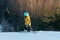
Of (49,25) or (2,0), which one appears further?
(2,0)

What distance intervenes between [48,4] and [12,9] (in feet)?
7.99

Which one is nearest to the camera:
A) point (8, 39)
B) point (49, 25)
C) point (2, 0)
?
point (8, 39)

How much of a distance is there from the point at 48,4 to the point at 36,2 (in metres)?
0.85

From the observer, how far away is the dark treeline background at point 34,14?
16.6m

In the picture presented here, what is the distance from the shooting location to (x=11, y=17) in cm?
1725

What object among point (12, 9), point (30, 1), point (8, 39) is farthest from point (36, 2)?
point (8, 39)

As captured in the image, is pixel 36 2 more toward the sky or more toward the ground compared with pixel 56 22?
more toward the sky

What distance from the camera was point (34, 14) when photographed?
55.7ft

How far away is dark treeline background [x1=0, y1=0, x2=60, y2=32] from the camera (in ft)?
54.6

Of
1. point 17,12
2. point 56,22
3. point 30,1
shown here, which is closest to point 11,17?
point 17,12

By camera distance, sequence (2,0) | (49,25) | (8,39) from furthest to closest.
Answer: (2,0) < (49,25) < (8,39)

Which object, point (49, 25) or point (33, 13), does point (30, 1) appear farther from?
point (49, 25)

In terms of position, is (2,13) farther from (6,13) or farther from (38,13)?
(38,13)

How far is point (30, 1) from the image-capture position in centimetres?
1734
